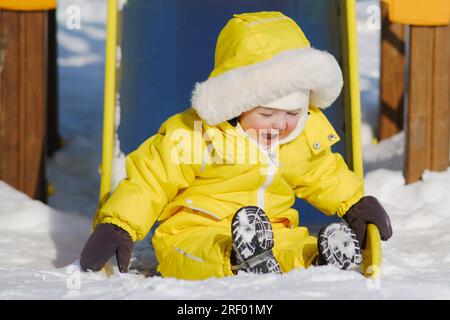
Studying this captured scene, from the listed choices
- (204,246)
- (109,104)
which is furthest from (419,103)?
(204,246)

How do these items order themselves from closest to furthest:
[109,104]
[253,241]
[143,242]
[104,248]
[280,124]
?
[253,241] → [104,248] → [280,124] → [109,104] → [143,242]

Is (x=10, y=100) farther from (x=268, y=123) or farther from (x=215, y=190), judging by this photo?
(x=268, y=123)

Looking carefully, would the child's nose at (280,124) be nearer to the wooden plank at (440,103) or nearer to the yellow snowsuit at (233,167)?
the yellow snowsuit at (233,167)

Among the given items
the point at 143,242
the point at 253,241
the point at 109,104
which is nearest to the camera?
the point at 253,241

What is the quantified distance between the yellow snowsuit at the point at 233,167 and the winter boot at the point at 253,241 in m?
0.13

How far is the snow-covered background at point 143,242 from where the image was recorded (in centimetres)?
279

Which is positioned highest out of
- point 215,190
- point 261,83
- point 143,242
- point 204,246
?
point 261,83

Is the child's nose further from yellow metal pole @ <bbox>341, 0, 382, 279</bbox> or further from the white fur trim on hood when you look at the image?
yellow metal pole @ <bbox>341, 0, 382, 279</bbox>

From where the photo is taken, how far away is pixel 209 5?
471cm

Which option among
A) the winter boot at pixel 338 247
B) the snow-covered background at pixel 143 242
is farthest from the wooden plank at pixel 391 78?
the winter boot at pixel 338 247

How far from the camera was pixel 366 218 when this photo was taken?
336 centimetres

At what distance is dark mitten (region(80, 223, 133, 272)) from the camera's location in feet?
10.3

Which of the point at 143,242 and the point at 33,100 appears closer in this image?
the point at 143,242

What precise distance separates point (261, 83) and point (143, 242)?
115 centimetres
